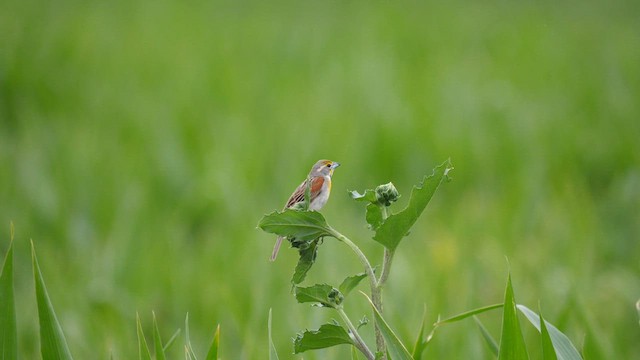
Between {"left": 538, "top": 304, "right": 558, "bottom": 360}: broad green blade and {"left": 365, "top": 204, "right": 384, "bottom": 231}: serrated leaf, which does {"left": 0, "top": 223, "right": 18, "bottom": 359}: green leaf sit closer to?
{"left": 365, "top": 204, "right": 384, "bottom": 231}: serrated leaf

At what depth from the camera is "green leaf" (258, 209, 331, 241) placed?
1270mm

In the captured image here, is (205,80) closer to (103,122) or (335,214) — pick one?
(103,122)

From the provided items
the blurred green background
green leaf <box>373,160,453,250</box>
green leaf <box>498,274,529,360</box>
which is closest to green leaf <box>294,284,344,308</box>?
green leaf <box>373,160,453,250</box>

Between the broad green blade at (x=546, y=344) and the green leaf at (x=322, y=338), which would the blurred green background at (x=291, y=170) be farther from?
the green leaf at (x=322, y=338)

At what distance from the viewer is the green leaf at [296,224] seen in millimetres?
1270

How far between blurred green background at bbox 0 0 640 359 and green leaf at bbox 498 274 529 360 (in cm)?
91

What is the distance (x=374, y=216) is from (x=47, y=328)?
0.74m

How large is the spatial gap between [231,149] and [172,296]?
6.51ft

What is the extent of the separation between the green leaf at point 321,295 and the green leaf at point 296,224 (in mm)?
98

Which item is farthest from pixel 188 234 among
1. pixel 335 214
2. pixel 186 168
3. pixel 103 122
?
pixel 103 122

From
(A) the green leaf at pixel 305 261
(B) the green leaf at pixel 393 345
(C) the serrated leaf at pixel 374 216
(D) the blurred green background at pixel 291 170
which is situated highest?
(C) the serrated leaf at pixel 374 216

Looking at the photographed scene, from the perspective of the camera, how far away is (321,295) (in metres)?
1.37

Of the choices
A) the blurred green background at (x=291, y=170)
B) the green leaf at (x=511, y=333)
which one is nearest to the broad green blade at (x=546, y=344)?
the green leaf at (x=511, y=333)

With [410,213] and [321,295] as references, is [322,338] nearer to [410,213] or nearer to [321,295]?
[321,295]
